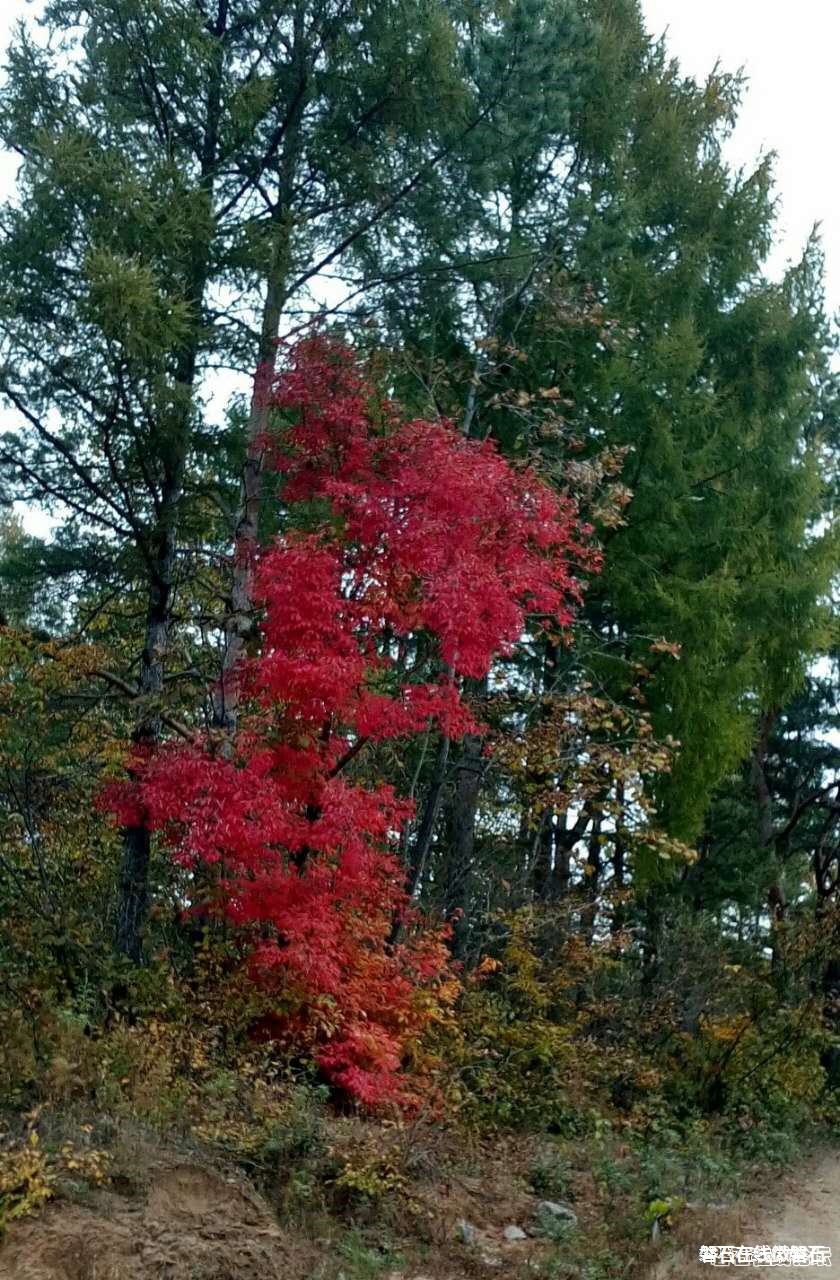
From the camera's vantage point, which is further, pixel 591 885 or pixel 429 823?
pixel 591 885

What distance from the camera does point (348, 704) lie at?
892 centimetres

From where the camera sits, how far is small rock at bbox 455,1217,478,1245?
7841 mm

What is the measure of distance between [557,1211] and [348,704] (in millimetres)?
3750

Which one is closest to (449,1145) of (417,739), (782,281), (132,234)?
(417,739)

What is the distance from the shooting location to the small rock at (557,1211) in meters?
8.41

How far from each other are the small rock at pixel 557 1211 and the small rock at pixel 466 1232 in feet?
2.10

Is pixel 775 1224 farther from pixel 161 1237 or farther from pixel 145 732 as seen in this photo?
pixel 145 732

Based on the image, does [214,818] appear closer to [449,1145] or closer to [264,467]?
[449,1145]

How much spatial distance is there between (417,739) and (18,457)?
16.3 feet

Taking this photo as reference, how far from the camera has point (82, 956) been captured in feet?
30.7

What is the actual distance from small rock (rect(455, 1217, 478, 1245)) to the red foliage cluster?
105 cm

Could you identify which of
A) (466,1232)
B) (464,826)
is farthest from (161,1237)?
(464,826)

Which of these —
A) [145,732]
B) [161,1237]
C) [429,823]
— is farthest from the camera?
[429,823]

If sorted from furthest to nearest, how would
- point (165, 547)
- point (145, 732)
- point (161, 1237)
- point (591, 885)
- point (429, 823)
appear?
point (591, 885)
point (429, 823)
point (165, 547)
point (145, 732)
point (161, 1237)
